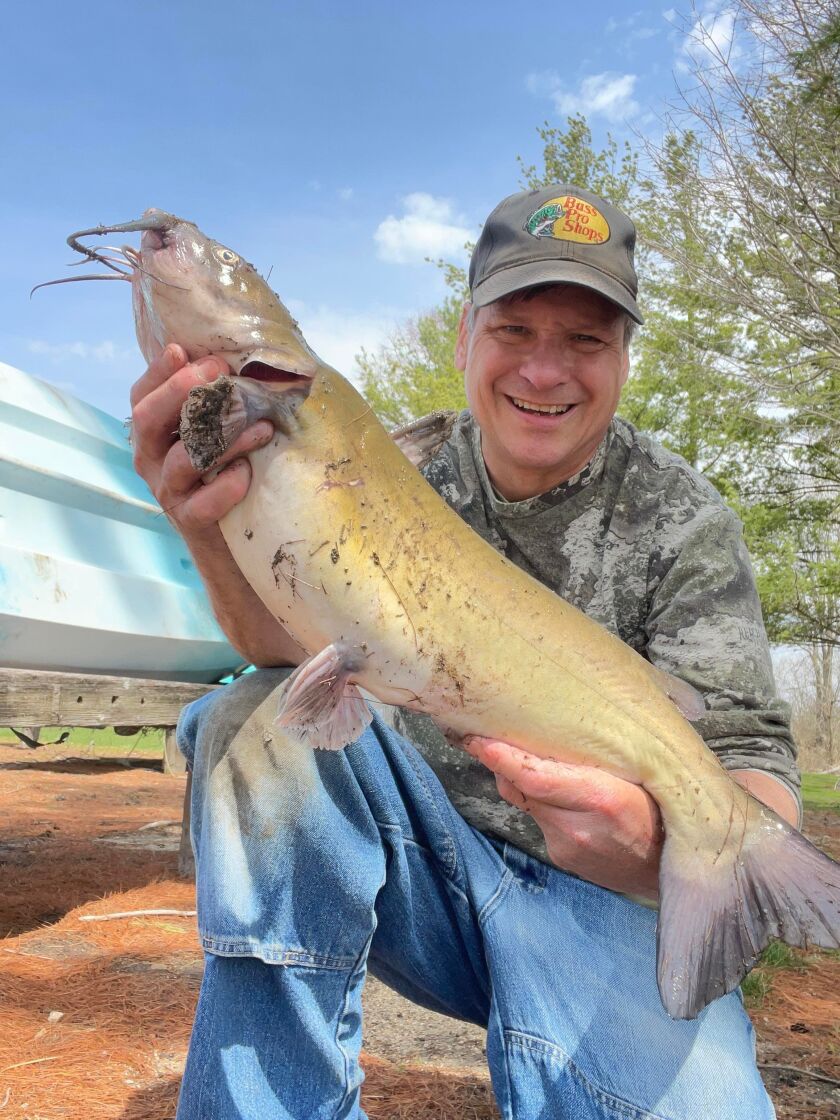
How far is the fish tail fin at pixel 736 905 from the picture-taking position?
5.61 ft

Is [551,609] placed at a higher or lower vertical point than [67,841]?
higher

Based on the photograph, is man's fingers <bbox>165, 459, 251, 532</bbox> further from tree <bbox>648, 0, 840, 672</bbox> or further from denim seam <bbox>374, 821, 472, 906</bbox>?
tree <bbox>648, 0, 840, 672</bbox>

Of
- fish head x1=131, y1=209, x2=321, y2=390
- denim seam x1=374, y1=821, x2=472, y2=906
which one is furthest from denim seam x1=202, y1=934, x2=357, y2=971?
fish head x1=131, y1=209, x2=321, y2=390

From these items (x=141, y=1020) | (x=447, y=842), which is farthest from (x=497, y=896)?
(x=141, y=1020)

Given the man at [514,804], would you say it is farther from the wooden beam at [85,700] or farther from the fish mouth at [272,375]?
the wooden beam at [85,700]

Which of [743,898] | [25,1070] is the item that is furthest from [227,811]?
[25,1070]

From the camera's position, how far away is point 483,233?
8.50ft

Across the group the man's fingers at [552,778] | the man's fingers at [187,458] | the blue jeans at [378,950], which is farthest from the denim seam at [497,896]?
the man's fingers at [187,458]

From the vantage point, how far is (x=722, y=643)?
218 cm

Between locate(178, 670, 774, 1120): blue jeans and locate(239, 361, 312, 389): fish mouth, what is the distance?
2.28 ft

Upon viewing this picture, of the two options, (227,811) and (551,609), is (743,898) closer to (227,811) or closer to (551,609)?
(551,609)

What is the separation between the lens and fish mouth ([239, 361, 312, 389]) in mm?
1875

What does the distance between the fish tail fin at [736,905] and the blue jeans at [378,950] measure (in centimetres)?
22

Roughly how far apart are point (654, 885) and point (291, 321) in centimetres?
151
